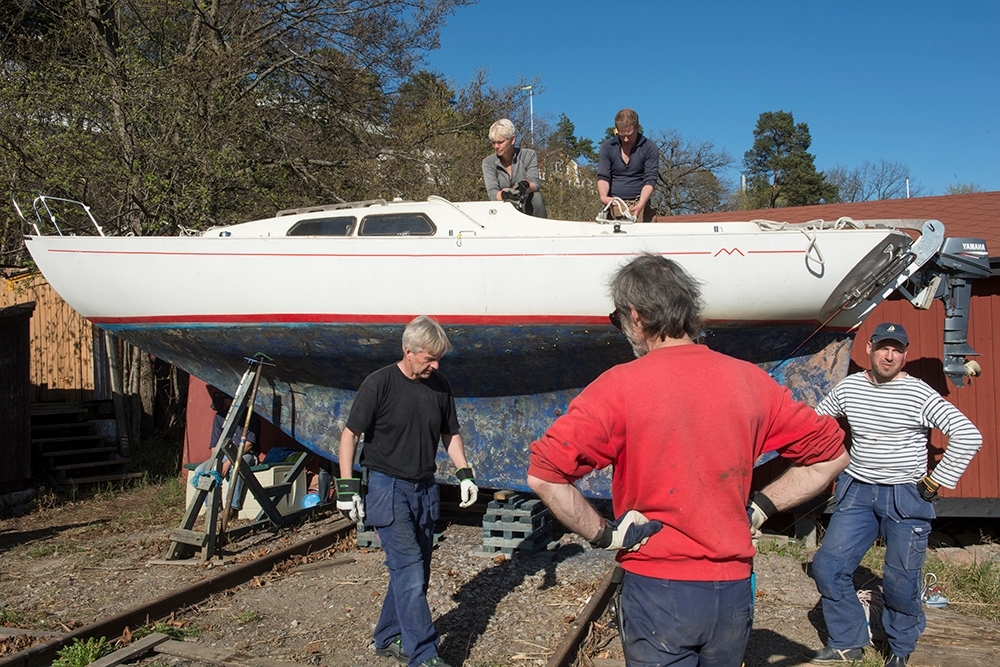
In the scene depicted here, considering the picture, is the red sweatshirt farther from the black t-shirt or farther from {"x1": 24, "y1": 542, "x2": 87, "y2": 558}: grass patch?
{"x1": 24, "y1": 542, "x2": 87, "y2": 558}: grass patch

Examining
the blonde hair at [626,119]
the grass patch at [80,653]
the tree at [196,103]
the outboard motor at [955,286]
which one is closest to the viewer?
the grass patch at [80,653]

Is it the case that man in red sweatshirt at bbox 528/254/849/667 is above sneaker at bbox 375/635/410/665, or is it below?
above

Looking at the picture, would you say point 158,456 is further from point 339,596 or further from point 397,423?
point 397,423

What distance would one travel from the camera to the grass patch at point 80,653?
4.12 meters

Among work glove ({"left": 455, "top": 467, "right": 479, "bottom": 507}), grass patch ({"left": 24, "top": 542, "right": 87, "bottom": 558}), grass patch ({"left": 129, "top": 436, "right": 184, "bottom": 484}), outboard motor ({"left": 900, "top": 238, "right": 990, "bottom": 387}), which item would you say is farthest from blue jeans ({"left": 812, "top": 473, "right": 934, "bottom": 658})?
grass patch ({"left": 129, "top": 436, "right": 184, "bottom": 484})

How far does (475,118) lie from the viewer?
16.3 metres

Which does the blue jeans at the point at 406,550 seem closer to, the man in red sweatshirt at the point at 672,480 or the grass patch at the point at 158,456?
the man in red sweatshirt at the point at 672,480

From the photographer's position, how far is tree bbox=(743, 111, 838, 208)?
1407 inches

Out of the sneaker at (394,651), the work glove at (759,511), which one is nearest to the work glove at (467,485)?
the sneaker at (394,651)

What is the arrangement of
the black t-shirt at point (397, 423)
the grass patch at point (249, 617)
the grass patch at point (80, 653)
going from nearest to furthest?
the black t-shirt at point (397, 423) → the grass patch at point (80, 653) → the grass patch at point (249, 617)

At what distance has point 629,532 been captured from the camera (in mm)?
2066

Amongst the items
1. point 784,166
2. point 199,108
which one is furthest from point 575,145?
point 199,108

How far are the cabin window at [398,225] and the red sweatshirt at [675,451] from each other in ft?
14.0

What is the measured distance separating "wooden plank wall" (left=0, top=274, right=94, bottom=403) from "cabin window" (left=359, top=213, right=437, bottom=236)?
7188 millimetres
